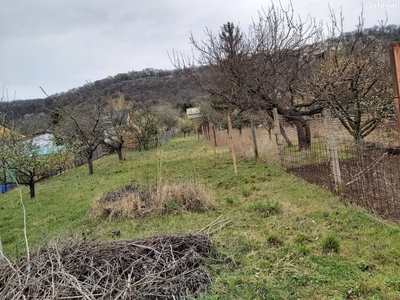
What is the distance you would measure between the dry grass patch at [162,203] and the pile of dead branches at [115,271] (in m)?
1.90

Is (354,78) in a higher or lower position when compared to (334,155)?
higher

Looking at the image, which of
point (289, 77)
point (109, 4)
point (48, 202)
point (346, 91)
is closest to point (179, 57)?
point (109, 4)

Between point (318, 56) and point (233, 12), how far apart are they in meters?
4.61

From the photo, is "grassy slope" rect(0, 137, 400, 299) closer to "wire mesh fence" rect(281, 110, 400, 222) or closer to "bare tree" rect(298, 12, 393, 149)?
"wire mesh fence" rect(281, 110, 400, 222)

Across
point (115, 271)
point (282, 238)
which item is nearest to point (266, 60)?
point (282, 238)

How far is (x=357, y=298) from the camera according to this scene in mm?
2264

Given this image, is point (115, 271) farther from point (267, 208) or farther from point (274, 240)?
point (267, 208)

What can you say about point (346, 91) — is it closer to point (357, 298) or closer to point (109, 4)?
point (357, 298)

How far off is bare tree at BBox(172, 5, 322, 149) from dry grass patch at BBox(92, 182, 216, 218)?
4504 mm

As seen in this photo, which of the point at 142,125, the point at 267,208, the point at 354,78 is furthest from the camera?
the point at 142,125

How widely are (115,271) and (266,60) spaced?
8378mm

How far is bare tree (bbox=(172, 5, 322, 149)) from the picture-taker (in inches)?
367

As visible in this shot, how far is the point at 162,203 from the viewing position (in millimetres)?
5441

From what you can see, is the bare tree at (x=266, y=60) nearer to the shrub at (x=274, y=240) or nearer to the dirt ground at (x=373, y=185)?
the dirt ground at (x=373, y=185)
